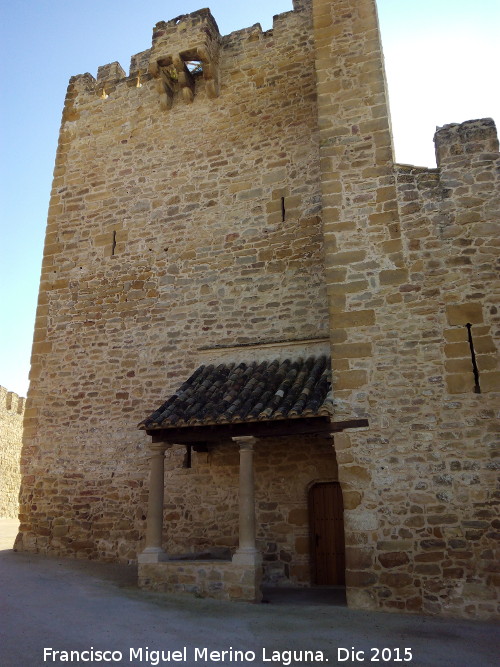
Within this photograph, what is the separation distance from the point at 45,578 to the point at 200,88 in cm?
909

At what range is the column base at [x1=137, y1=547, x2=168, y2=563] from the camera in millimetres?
7074

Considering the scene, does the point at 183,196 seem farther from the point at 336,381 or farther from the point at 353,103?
the point at 336,381

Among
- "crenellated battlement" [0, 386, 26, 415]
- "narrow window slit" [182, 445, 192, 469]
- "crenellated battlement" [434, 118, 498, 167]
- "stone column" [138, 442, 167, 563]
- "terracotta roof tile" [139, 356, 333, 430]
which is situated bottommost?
"stone column" [138, 442, 167, 563]

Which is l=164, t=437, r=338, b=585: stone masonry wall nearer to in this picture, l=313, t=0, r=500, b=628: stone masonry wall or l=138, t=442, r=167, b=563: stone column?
l=138, t=442, r=167, b=563: stone column

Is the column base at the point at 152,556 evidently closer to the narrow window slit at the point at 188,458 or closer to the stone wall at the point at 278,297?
the stone wall at the point at 278,297

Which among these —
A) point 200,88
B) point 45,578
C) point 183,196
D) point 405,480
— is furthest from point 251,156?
point 45,578

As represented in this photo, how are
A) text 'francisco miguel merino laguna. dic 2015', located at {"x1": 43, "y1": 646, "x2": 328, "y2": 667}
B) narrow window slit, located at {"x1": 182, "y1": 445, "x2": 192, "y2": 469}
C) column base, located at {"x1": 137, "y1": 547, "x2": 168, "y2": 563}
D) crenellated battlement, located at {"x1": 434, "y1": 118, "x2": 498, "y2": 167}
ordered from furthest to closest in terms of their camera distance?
narrow window slit, located at {"x1": 182, "y1": 445, "x2": 192, "y2": 469} < column base, located at {"x1": 137, "y1": 547, "x2": 168, "y2": 563} < crenellated battlement, located at {"x1": 434, "y1": 118, "x2": 498, "y2": 167} < text 'francisco miguel merino laguna. dic 2015', located at {"x1": 43, "y1": 646, "x2": 328, "y2": 667}

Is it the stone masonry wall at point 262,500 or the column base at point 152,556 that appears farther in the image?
the stone masonry wall at point 262,500

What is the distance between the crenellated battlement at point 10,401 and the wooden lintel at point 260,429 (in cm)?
1114

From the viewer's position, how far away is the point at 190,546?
27.4 feet

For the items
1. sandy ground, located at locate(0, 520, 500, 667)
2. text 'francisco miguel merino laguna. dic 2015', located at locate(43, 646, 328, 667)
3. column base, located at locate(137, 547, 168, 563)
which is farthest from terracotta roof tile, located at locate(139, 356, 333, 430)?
text 'francisco miguel merino laguna. dic 2015', located at locate(43, 646, 328, 667)

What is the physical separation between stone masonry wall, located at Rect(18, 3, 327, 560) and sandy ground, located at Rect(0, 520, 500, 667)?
8.81ft

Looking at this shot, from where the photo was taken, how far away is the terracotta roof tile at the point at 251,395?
6930 millimetres

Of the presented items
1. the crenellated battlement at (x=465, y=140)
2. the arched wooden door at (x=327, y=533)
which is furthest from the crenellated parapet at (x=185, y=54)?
the arched wooden door at (x=327, y=533)
